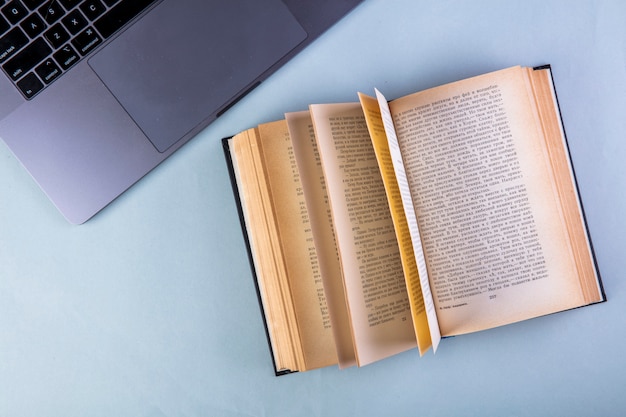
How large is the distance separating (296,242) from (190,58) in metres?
0.24

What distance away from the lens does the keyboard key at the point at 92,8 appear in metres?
0.57

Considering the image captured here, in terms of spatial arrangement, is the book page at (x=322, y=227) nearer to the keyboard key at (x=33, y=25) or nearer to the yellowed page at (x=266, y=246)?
the yellowed page at (x=266, y=246)

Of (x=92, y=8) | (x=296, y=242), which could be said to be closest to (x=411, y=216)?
(x=296, y=242)

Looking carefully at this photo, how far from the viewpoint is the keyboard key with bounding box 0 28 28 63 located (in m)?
0.56

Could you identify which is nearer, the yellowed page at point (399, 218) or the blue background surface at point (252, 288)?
the yellowed page at point (399, 218)

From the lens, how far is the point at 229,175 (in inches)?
25.0

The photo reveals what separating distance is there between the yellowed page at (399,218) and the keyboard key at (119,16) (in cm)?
27

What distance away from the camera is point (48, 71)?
22.8 inches

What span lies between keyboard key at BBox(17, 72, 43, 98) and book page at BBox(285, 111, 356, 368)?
0.91 ft

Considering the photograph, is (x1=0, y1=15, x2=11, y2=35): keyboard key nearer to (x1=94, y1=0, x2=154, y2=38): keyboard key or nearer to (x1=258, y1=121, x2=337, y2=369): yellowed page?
(x1=94, y1=0, x2=154, y2=38): keyboard key

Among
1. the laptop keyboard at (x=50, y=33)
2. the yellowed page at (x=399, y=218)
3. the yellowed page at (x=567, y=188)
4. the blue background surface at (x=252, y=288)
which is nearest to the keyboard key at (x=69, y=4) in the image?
the laptop keyboard at (x=50, y=33)

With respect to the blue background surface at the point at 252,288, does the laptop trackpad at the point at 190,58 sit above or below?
above

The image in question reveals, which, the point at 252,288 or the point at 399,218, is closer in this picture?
the point at 399,218

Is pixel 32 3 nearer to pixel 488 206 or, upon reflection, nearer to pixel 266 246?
pixel 266 246
